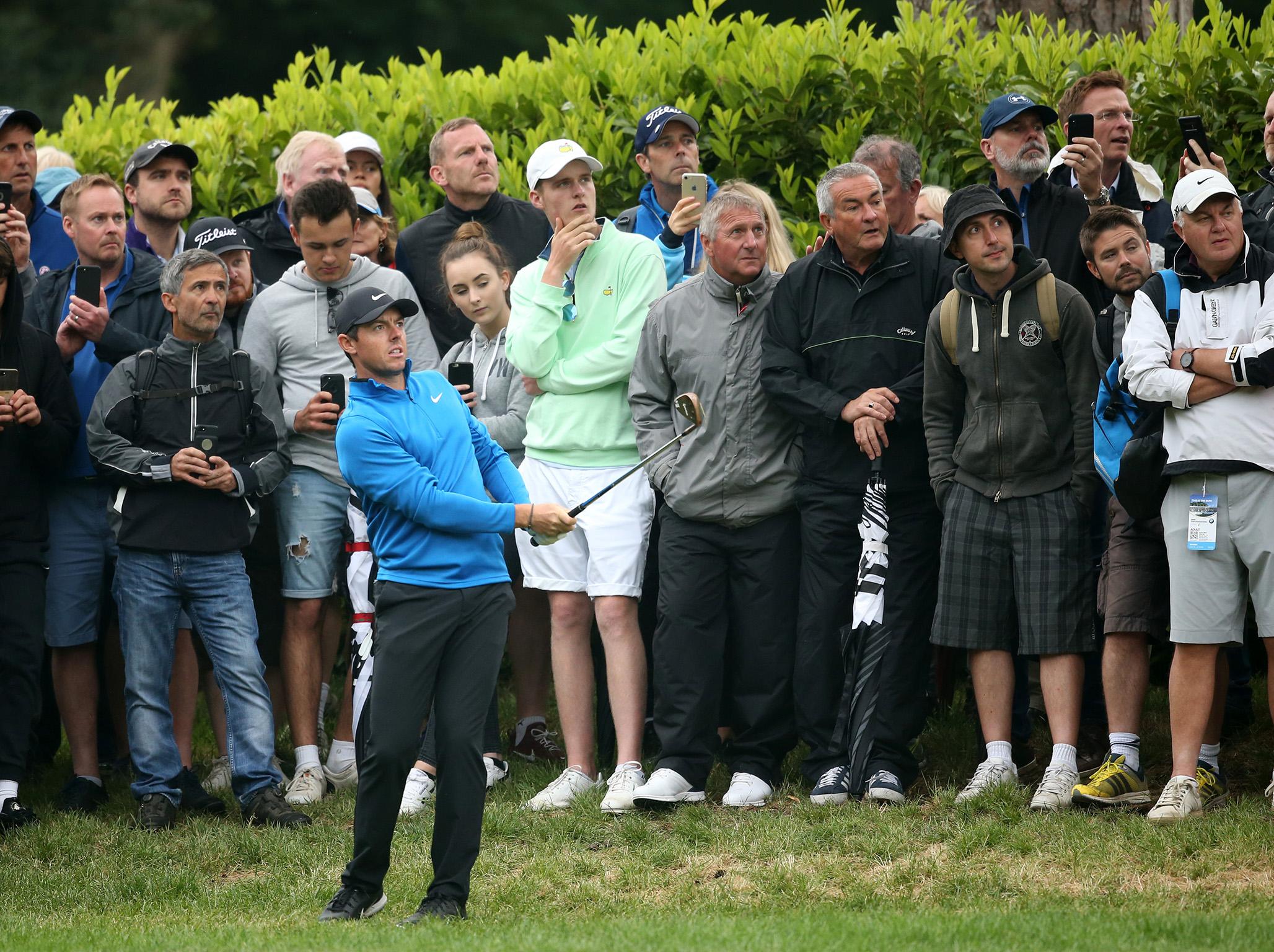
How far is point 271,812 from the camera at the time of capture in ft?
23.9

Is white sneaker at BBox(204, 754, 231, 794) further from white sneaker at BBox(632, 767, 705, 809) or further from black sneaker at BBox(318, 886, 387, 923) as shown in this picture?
black sneaker at BBox(318, 886, 387, 923)

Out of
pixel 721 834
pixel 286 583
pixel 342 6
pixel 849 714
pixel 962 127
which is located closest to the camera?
pixel 721 834

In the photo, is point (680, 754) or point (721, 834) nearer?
point (721, 834)

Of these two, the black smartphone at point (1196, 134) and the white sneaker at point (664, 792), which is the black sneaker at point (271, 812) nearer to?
the white sneaker at point (664, 792)

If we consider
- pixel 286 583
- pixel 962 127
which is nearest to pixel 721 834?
pixel 286 583

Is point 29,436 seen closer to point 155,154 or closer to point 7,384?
point 7,384

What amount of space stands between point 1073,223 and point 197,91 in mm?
19861

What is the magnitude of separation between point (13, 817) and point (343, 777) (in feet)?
4.85

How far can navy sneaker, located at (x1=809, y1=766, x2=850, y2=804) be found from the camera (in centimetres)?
697

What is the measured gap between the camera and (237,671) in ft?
24.5

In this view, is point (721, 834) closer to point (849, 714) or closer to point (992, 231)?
point (849, 714)

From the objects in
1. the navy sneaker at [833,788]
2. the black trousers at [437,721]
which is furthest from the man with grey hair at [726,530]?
the black trousers at [437,721]

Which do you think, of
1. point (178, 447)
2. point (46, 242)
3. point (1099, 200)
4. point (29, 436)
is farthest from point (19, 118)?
point (1099, 200)

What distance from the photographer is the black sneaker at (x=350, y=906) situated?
5.72m
